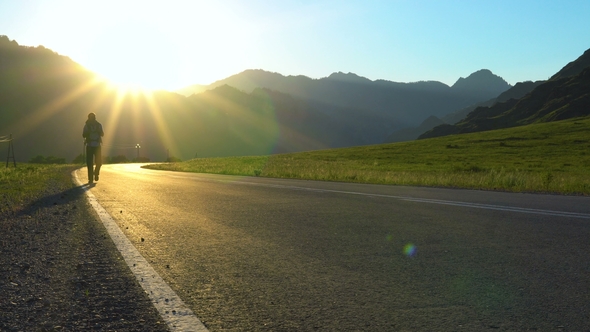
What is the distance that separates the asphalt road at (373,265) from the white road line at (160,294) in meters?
0.09

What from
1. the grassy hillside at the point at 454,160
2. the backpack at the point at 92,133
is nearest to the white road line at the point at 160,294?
the backpack at the point at 92,133

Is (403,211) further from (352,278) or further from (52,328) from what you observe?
(52,328)

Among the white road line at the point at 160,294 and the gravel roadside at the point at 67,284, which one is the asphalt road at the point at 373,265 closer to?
the white road line at the point at 160,294

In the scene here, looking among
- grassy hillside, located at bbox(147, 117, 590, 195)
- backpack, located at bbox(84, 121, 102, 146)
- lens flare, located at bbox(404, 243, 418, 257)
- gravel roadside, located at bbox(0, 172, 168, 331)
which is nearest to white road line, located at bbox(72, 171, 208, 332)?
gravel roadside, located at bbox(0, 172, 168, 331)

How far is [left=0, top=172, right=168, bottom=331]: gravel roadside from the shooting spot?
119 inches

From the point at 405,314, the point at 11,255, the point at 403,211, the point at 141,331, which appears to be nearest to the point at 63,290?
the point at 141,331

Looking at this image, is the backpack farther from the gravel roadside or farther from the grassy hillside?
the grassy hillside

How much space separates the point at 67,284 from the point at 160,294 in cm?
86

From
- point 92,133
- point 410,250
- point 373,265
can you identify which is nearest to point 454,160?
point 92,133

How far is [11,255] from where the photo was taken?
198 inches

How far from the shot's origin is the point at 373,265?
4555 millimetres

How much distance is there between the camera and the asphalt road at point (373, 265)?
3145 millimetres

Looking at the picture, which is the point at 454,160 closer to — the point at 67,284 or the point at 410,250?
the point at 410,250

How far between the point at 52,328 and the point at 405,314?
217 cm
